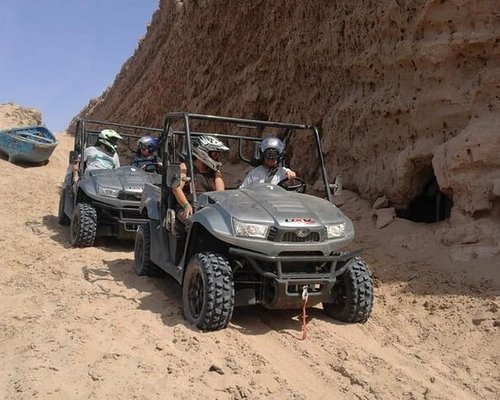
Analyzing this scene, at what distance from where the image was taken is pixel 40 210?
35.0 ft

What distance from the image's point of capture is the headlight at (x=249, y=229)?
4.33 metres

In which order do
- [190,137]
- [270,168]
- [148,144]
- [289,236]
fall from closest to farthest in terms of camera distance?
[289,236]
[190,137]
[270,168]
[148,144]

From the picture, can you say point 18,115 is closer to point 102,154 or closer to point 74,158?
point 74,158

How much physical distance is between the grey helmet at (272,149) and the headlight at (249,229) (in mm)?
1306

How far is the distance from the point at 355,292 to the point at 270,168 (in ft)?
4.97

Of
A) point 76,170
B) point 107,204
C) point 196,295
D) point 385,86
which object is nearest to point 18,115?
point 76,170

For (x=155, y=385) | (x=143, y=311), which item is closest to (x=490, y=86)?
(x=143, y=311)

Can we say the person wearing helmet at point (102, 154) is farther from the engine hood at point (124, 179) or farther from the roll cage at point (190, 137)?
the roll cage at point (190, 137)

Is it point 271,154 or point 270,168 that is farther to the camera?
point 270,168

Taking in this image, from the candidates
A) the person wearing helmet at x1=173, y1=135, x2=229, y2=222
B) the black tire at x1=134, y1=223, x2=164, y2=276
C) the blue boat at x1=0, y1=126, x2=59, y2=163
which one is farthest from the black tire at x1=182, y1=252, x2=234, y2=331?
the blue boat at x1=0, y1=126, x2=59, y2=163

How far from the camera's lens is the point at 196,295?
15.1 ft

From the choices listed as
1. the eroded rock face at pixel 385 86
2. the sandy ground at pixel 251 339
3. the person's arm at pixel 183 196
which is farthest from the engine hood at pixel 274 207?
the eroded rock face at pixel 385 86

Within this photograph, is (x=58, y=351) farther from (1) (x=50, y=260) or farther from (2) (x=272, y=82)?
(2) (x=272, y=82)

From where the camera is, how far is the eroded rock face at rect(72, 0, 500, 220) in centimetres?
632
